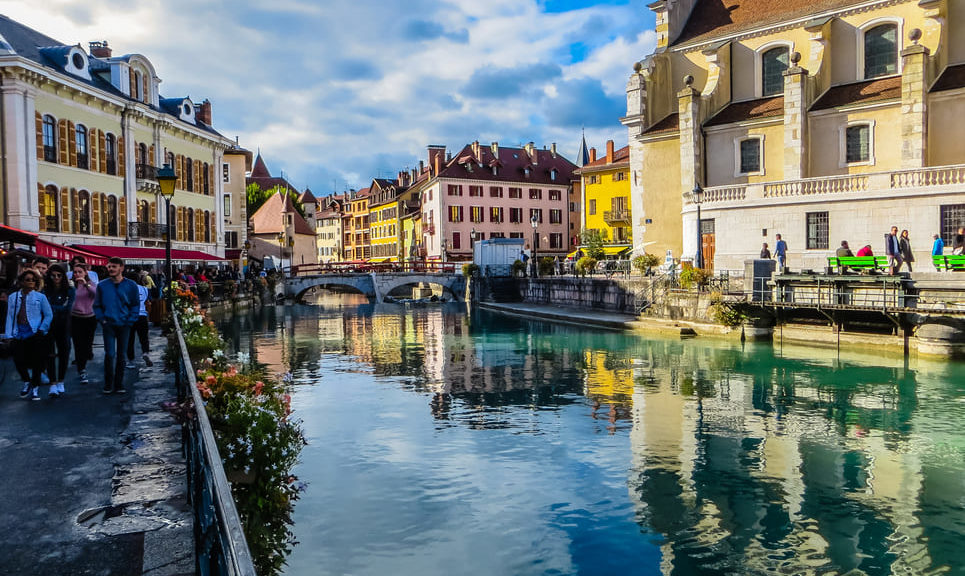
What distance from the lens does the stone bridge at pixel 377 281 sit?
187ft

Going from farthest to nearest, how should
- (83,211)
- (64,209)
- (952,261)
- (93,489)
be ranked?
1. (83,211)
2. (64,209)
3. (952,261)
4. (93,489)

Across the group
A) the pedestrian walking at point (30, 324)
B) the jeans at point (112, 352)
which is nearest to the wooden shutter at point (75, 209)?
the pedestrian walking at point (30, 324)

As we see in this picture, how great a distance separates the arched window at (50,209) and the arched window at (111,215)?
3.92 meters

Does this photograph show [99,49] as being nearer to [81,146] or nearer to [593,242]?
[81,146]

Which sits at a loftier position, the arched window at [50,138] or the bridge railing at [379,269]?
the arched window at [50,138]

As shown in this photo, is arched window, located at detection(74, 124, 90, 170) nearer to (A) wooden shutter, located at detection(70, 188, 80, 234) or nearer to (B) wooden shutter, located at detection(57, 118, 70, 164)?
(B) wooden shutter, located at detection(57, 118, 70, 164)

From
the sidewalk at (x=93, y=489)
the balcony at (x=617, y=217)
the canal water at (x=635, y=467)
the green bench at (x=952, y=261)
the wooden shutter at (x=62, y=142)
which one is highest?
the wooden shutter at (x=62, y=142)

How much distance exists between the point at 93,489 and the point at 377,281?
51206 millimetres

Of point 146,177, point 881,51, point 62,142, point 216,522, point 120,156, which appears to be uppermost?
point 881,51

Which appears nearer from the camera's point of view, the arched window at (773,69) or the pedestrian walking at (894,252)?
the pedestrian walking at (894,252)

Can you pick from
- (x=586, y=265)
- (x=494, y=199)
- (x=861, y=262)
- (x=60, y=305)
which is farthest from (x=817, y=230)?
(x=494, y=199)

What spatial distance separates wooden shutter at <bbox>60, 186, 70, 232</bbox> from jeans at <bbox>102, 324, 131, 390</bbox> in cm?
2503

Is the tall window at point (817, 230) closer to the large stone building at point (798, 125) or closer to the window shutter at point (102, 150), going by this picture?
the large stone building at point (798, 125)

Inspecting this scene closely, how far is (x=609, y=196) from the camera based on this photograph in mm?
64062
